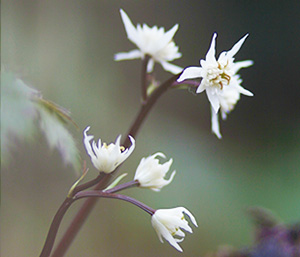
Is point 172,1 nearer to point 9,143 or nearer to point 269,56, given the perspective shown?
point 269,56

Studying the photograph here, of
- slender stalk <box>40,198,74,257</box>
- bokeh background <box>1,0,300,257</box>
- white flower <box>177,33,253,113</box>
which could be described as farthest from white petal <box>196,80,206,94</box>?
bokeh background <box>1,0,300,257</box>

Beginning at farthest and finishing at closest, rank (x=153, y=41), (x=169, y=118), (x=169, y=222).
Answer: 1. (x=169, y=118)
2. (x=153, y=41)
3. (x=169, y=222)

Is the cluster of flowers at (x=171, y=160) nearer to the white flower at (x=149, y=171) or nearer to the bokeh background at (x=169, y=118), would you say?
the white flower at (x=149, y=171)

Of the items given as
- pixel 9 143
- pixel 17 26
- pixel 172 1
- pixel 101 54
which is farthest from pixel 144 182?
pixel 172 1

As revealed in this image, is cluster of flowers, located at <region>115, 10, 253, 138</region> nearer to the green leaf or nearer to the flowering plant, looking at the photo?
the flowering plant

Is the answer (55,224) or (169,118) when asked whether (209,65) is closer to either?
(55,224)

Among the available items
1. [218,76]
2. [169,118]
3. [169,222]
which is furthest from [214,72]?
[169,118]

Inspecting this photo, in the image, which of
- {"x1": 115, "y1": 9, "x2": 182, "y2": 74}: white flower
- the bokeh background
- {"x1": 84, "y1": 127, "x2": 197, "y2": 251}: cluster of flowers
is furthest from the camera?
the bokeh background
